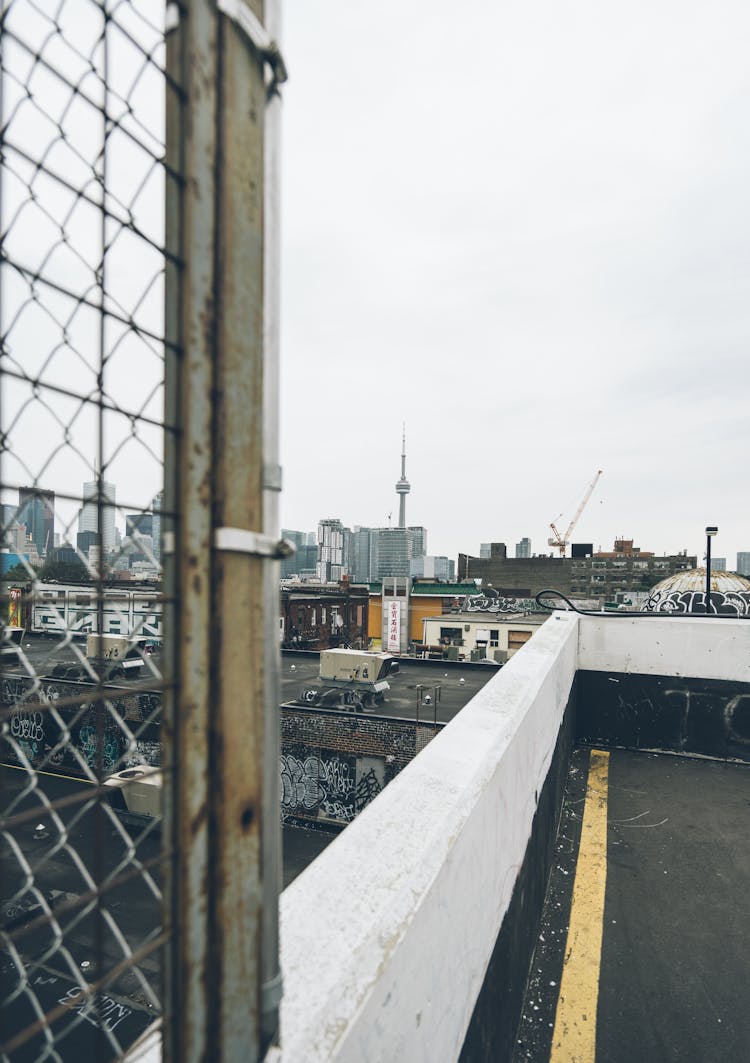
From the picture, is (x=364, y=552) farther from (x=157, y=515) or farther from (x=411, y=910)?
(x=157, y=515)

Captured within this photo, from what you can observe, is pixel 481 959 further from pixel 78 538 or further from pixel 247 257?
pixel 247 257

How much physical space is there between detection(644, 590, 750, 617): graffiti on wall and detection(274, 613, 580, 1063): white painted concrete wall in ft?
89.1

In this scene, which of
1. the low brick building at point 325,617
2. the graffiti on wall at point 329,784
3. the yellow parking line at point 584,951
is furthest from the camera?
the low brick building at point 325,617

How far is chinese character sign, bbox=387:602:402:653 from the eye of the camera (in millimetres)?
40750

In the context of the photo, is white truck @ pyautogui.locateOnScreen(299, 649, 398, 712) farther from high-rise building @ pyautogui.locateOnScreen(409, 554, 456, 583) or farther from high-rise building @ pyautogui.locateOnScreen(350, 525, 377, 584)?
high-rise building @ pyautogui.locateOnScreen(350, 525, 377, 584)

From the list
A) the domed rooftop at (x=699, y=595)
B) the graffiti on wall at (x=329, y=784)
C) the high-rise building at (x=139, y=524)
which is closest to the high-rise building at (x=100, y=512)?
the high-rise building at (x=139, y=524)

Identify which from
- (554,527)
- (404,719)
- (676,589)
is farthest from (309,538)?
(404,719)

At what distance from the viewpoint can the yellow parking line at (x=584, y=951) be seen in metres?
2.90

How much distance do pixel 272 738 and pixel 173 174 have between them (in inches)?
42.7

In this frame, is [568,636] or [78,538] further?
[568,636]

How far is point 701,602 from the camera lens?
27422mm

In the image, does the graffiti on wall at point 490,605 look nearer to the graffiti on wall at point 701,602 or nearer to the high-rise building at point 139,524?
the graffiti on wall at point 701,602

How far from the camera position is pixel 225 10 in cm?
115

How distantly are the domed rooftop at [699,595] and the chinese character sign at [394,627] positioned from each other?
609 inches
